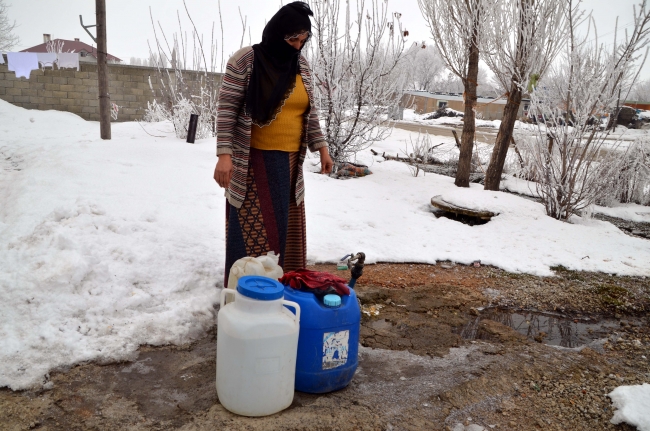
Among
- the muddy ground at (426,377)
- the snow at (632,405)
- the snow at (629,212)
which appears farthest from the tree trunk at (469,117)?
the snow at (632,405)

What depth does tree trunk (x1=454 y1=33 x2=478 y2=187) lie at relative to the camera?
725 centimetres

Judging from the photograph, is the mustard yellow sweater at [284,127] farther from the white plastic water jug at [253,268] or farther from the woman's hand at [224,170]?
the white plastic water jug at [253,268]

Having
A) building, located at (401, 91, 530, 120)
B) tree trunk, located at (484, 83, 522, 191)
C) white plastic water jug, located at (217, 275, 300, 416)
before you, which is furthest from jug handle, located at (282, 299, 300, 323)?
building, located at (401, 91, 530, 120)

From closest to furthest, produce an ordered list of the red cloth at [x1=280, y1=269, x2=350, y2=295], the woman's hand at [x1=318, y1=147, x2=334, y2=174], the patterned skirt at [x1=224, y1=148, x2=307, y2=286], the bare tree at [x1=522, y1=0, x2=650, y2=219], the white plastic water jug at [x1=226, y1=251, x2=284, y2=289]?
1. the red cloth at [x1=280, y1=269, x2=350, y2=295]
2. the white plastic water jug at [x1=226, y1=251, x2=284, y2=289]
3. the patterned skirt at [x1=224, y1=148, x2=307, y2=286]
4. the woman's hand at [x1=318, y1=147, x2=334, y2=174]
5. the bare tree at [x1=522, y1=0, x2=650, y2=219]

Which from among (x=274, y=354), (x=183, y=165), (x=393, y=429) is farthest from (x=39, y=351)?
(x=183, y=165)

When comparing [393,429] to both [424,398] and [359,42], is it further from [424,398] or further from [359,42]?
[359,42]

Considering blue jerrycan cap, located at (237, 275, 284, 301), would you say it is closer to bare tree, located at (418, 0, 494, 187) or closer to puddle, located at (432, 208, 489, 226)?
puddle, located at (432, 208, 489, 226)

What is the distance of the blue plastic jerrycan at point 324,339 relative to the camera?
2.04 m

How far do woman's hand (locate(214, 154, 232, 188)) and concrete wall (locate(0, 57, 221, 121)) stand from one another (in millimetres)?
10727

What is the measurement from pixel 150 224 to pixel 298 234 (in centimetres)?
156

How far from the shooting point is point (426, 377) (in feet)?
7.94

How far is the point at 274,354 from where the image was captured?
6.18 feet

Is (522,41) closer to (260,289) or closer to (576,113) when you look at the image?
(576,113)

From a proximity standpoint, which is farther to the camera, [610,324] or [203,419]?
[610,324]
